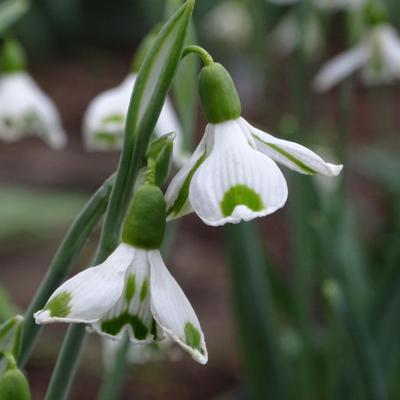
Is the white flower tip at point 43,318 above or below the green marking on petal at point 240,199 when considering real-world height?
below

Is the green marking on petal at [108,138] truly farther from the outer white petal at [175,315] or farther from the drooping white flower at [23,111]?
the outer white petal at [175,315]

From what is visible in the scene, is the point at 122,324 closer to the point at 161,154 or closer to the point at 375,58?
the point at 161,154

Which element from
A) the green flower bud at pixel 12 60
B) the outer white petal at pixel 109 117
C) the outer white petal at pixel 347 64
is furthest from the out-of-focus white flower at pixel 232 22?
the outer white petal at pixel 109 117

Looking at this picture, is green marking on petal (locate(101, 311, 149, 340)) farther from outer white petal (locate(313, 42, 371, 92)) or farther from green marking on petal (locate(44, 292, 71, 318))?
outer white petal (locate(313, 42, 371, 92))

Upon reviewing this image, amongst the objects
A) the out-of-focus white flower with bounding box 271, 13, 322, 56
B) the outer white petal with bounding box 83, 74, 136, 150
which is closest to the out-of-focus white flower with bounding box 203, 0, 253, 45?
the out-of-focus white flower with bounding box 271, 13, 322, 56

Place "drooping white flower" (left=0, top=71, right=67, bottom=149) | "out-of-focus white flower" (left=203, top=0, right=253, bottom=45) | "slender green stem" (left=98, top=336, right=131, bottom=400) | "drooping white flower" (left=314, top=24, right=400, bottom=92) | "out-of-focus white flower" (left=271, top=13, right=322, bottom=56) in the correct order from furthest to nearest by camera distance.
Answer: "out-of-focus white flower" (left=203, top=0, right=253, bottom=45)
"out-of-focus white flower" (left=271, top=13, right=322, bottom=56)
"drooping white flower" (left=314, top=24, right=400, bottom=92)
"drooping white flower" (left=0, top=71, right=67, bottom=149)
"slender green stem" (left=98, top=336, right=131, bottom=400)
